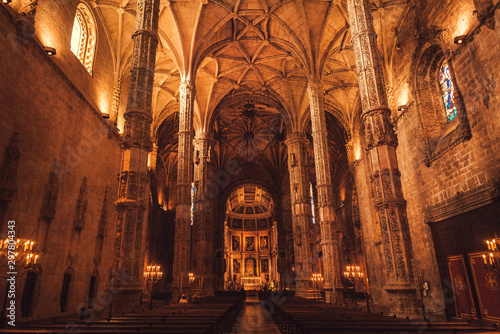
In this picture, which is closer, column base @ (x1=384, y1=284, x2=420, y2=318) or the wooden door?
column base @ (x1=384, y1=284, x2=420, y2=318)

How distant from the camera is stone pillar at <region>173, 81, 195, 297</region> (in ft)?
54.6

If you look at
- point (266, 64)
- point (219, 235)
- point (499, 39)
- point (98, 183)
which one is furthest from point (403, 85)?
point (219, 235)

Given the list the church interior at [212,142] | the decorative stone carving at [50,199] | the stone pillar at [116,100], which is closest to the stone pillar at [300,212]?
the church interior at [212,142]

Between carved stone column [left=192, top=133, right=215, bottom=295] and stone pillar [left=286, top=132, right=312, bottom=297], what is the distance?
6.42 meters

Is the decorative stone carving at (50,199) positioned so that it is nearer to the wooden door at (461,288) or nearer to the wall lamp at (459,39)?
the wooden door at (461,288)

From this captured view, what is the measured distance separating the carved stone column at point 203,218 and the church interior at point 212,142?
16cm

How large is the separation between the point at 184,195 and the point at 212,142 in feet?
35.4

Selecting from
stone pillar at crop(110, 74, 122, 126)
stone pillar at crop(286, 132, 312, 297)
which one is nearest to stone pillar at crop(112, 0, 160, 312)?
stone pillar at crop(110, 74, 122, 126)

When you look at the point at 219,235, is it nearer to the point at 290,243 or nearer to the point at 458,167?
the point at 290,243

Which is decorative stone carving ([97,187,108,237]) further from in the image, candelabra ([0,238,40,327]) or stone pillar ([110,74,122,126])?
candelabra ([0,238,40,327])

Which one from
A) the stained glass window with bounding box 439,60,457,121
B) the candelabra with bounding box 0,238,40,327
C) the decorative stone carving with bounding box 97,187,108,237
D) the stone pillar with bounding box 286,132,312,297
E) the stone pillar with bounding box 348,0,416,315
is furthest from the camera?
the stone pillar with bounding box 286,132,312,297

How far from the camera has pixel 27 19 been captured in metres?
11.4

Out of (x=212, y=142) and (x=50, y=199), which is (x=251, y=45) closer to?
(x=212, y=142)

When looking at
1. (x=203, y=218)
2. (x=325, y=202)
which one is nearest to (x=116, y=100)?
(x=203, y=218)
